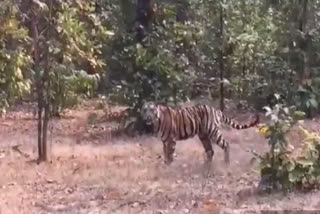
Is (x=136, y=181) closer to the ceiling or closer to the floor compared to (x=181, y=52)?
closer to the floor

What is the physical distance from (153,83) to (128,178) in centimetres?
413

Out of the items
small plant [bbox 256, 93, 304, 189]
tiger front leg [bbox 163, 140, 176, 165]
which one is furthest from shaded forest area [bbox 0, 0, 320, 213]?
tiger front leg [bbox 163, 140, 176, 165]

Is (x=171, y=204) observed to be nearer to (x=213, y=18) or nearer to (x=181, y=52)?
(x=181, y=52)

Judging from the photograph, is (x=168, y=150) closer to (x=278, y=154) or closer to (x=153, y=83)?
(x=278, y=154)

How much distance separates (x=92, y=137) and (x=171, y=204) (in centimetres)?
582

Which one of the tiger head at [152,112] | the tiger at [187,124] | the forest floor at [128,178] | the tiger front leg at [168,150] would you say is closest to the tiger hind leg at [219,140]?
the tiger at [187,124]

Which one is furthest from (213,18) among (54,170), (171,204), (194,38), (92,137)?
(171,204)

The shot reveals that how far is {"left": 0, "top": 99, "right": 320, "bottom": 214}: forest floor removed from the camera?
23.7ft

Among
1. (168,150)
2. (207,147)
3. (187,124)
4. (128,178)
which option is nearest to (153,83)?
(187,124)

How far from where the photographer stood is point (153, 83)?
1266cm

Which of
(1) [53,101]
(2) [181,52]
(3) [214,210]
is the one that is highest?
(2) [181,52]

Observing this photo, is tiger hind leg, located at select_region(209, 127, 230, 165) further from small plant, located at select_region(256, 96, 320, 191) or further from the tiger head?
small plant, located at select_region(256, 96, 320, 191)

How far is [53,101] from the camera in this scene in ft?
34.2

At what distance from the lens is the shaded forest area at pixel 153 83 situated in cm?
768
